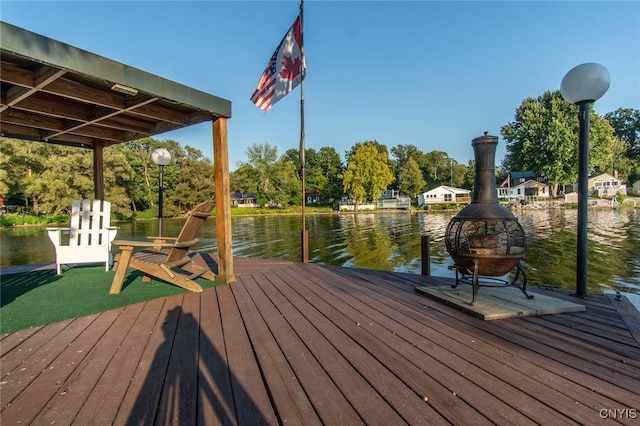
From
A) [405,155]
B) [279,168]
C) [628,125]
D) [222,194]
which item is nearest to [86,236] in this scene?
[222,194]

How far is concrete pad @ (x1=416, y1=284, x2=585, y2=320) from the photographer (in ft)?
8.67

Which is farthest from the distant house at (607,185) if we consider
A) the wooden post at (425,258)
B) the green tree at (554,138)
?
the wooden post at (425,258)

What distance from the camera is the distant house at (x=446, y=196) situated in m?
45.6

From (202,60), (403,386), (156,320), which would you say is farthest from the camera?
(202,60)

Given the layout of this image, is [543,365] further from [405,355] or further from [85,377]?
[85,377]

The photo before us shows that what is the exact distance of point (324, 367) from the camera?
183 centimetres

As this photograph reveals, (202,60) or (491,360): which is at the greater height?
(202,60)

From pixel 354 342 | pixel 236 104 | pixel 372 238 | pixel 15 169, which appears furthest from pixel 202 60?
pixel 15 169

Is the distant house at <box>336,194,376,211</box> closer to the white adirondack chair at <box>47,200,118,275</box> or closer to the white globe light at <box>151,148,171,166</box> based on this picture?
the white globe light at <box>151,148,171,166</box>

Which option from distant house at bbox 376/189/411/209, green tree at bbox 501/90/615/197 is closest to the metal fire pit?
green tree at bbox 501/90/615/197

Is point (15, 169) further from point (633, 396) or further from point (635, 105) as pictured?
point (635, 105)

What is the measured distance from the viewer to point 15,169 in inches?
1022

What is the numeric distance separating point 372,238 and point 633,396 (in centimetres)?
1354

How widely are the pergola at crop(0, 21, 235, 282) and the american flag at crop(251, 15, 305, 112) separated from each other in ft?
5.64
